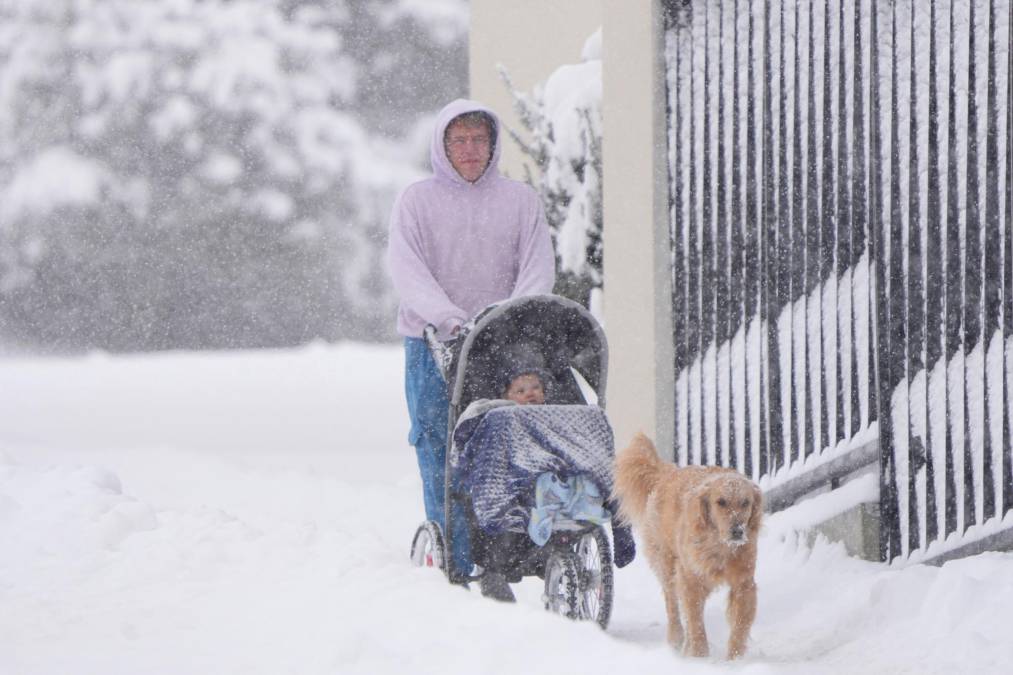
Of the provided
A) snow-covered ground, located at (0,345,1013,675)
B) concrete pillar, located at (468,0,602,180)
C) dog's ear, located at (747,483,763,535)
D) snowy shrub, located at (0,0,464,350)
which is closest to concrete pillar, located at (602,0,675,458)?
snow-covered ground, located at (0,345,1013,675)

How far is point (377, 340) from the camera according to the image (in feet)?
89.2

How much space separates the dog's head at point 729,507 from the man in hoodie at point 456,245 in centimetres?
134

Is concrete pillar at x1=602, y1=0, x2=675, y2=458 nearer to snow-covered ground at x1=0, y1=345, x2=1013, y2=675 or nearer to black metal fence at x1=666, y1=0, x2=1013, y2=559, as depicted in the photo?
black metal fence at x1=666, y1=0, x2=1013, y2=559

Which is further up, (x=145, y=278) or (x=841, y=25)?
(x=841, y=25)

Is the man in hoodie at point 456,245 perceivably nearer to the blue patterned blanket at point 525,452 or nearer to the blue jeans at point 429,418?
the blue jeans at point 429,418

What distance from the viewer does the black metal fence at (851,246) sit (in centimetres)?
606

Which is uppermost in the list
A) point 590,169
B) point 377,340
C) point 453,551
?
point 590,169

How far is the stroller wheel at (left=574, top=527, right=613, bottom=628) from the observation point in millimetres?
5262

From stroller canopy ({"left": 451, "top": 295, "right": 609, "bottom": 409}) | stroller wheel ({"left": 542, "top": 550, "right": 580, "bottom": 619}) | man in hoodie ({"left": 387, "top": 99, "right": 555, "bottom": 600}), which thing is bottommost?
stroller wheel ({"left": 542, "top": 550, "right": 580, "bottom": 619})

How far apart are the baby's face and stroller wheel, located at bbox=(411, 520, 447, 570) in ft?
Result: 2.24

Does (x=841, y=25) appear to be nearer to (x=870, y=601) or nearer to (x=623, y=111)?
(x=623, y=111)

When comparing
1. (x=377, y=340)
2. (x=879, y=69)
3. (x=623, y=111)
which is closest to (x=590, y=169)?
(x=623, y=111)

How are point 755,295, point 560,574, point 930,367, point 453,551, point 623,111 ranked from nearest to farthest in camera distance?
point 560,574, point 453,551, point 930,367, point 755,295, point 623,111

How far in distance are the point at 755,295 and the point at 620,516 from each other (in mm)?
2326
